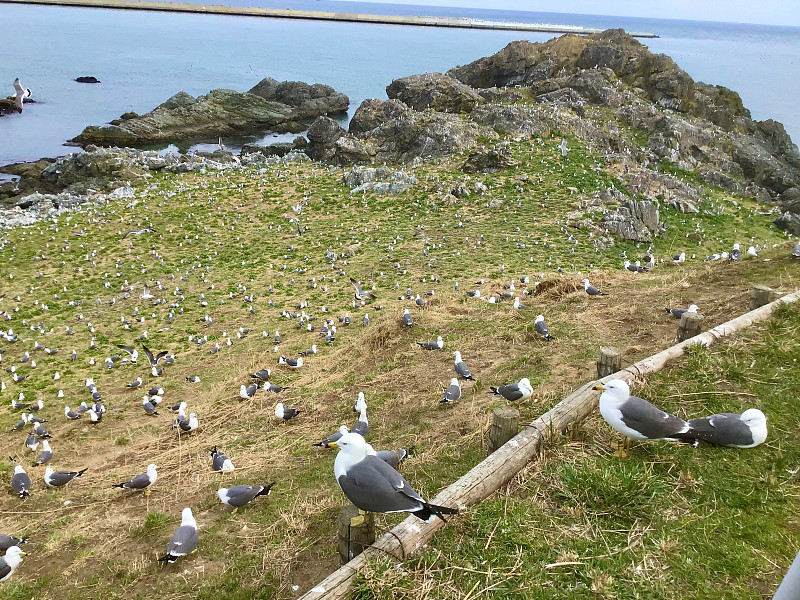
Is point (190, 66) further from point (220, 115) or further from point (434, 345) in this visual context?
point (434, 345)

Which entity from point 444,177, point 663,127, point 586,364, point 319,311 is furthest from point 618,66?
point 586,364

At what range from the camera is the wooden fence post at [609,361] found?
25.2 ft

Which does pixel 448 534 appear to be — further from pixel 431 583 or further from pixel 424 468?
pixel 424 468

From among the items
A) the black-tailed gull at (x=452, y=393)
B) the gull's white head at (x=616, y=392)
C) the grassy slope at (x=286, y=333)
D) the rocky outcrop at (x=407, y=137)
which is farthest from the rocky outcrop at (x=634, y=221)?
the gull's white head at (x=616, y=392)

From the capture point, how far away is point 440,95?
45281 mm

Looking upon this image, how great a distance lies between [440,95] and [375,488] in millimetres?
45215

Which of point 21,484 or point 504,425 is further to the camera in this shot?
point 21,484

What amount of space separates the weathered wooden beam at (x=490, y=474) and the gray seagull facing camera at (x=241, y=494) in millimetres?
3108

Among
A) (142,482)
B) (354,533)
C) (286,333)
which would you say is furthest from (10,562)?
(286,333)

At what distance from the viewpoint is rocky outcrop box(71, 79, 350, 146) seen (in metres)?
57.3

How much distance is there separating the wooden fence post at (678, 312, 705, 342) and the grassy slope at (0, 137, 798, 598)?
943 millimetres

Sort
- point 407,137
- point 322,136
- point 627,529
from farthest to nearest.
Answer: point 322,136
point 407,137
point 627,529

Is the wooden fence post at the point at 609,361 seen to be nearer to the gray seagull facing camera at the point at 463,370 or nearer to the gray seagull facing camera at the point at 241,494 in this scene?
the gray seagull facing camera at the point at 463,370

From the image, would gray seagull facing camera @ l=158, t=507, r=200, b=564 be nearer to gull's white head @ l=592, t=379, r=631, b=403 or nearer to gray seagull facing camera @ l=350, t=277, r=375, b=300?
gull's white head @ l=592, t=379, r=631, b=403
